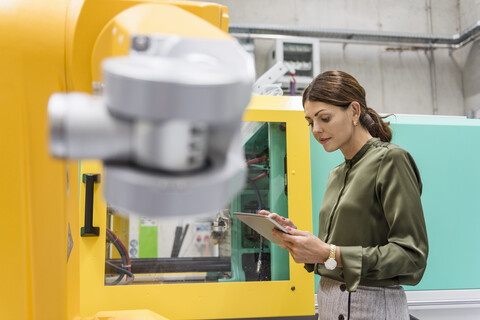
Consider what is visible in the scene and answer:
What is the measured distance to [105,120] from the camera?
11.2 inches

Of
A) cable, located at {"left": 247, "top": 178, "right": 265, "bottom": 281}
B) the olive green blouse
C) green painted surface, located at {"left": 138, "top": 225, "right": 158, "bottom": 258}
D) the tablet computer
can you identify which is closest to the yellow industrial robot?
the tablet computer

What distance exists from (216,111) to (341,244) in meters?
1.19

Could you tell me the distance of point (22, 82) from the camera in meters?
0.52

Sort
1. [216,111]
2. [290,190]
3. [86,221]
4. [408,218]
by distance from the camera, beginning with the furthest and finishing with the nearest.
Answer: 1. [290,190]
2. [86,221]
3. [408,218]
4. [216,111]

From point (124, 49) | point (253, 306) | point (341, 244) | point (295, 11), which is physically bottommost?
point (253, 306)

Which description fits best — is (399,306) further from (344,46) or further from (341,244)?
(344,46)

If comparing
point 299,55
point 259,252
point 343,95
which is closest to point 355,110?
point 343,95

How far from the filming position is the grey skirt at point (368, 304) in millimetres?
1276

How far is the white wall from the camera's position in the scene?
16.5 ft

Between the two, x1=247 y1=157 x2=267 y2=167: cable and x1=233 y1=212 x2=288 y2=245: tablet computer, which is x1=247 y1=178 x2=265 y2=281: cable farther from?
x1=233 y1=212 x2=288 y2=245: tablet computer

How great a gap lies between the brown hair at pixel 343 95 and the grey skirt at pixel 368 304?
559 millimetres

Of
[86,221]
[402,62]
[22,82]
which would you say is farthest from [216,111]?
[402,62]

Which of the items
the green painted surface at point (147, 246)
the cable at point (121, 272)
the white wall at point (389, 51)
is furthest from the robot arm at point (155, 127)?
the white wall at point (389, 51)

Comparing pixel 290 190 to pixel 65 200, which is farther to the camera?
pixel 290 190
